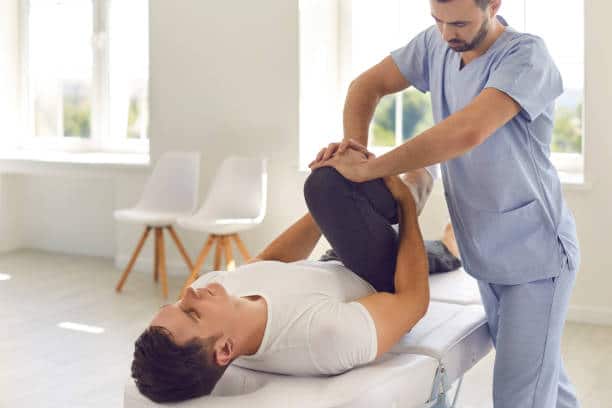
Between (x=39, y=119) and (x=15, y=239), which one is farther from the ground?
(x=39, y=119)

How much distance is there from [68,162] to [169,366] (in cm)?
413

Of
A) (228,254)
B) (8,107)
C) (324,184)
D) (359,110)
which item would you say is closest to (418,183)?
(359,110)

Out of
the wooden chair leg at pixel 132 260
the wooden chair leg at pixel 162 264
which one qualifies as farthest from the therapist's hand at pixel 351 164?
the wooden chair leg at pixel 132 260

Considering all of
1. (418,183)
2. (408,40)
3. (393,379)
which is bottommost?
(393,379)

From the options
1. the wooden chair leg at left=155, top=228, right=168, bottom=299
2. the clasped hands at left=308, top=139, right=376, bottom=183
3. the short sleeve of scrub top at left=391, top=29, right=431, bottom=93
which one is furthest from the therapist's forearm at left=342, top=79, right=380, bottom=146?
the wooden chair leg at left=155, top=228, right=168, bottom=299

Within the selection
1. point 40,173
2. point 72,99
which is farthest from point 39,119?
point 40,173

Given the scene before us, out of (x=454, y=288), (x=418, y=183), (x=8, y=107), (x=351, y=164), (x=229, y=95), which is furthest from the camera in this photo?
(x=8, y=107)

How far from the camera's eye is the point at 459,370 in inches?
90.2

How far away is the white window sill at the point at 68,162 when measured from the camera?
5.63 m

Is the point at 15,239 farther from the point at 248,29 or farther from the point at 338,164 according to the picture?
the point at 338,164

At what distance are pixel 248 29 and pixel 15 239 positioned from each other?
2.42 meters

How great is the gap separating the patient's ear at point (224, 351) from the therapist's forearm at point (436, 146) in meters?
0.52

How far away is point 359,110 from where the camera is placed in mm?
2516

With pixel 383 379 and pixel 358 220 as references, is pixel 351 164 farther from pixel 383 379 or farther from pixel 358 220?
pixel 383 379
